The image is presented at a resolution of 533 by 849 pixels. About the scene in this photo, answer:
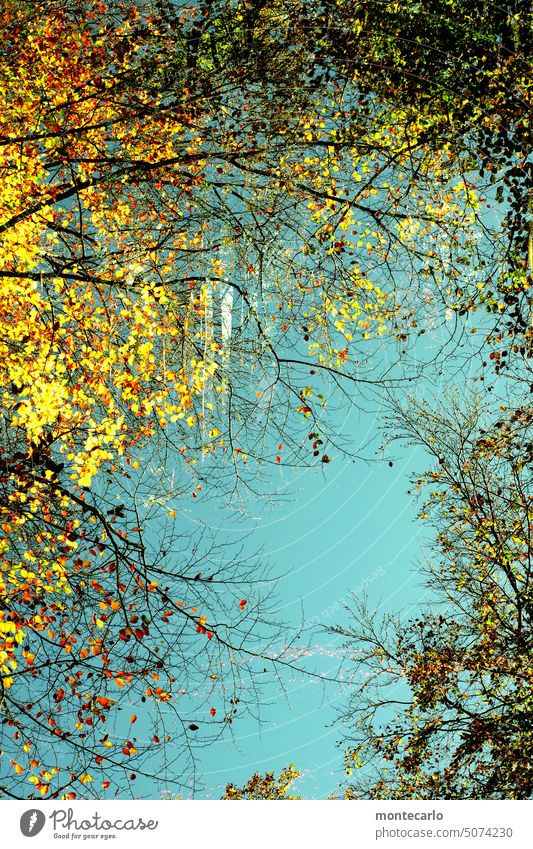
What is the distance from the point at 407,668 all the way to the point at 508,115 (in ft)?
25.8

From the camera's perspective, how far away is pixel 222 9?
9266 millimetres

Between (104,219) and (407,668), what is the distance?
321 inches

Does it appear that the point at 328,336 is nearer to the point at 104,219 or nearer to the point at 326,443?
the point at 326,443

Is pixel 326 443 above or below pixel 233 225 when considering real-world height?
below

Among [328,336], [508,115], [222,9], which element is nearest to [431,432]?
[328,336]

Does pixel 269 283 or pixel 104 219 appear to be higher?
pixel 104 219

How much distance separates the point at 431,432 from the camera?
11.6 m
